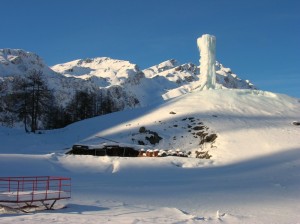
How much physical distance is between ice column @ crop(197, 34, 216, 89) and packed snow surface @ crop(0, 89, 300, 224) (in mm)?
5531

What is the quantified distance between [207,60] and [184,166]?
108 feet

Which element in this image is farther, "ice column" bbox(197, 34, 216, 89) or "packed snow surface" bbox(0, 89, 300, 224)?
"ice column" bbox(197, 34, 216, 89)

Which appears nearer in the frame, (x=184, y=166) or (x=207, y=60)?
(x=184, y=166)

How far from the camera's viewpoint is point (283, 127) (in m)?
41.2

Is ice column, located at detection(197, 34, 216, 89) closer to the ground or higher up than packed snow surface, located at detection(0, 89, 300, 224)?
higher up

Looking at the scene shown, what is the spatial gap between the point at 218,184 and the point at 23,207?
11388 mm

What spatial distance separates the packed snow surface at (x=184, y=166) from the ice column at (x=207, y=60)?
5531mm

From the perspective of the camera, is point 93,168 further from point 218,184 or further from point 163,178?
point 218,184

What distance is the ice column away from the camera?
61.5 metres

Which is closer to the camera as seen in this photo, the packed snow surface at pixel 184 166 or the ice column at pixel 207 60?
the packed snow surface at pixel 184 166

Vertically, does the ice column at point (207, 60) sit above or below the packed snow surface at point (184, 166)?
above

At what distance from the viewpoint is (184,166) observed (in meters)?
31.3

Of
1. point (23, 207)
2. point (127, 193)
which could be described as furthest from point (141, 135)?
point (23, 207)

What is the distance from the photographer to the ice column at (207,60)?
6147 centimetres
